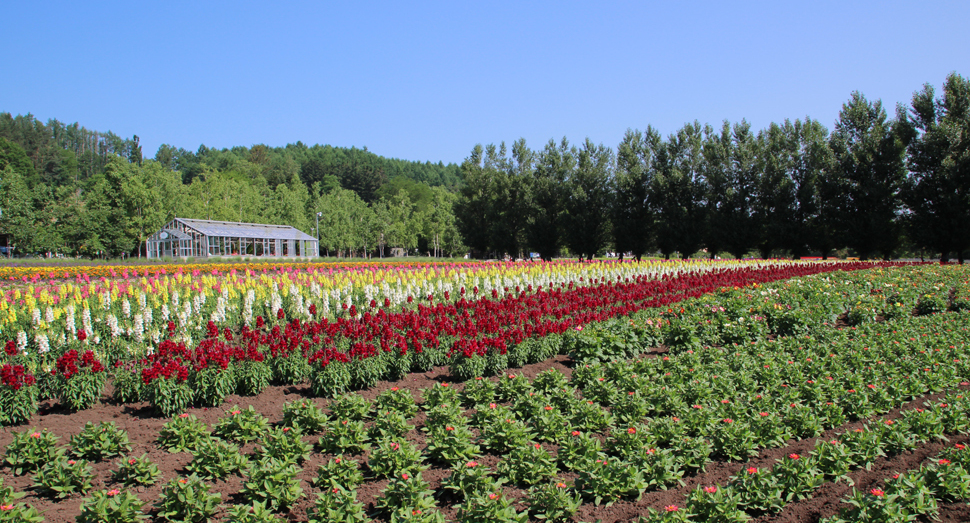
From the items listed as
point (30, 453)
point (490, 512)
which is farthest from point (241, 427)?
point (490, 512)

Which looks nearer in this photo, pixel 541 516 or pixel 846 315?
pixel 541 516

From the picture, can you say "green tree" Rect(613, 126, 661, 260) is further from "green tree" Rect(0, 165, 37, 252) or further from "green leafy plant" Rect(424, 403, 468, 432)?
"green tree" Rect(0, 165, 37, 252)

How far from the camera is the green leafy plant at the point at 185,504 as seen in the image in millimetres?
3729

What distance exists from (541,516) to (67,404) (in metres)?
5.76

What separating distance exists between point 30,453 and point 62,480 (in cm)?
64

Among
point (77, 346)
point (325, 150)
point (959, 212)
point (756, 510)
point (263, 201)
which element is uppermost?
point (325, 150)

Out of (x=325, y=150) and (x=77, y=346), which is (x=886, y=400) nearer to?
(x=77, y=346)

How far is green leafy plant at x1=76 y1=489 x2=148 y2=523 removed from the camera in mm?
3499

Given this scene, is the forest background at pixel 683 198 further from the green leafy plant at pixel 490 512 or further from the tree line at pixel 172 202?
the green leafy plant at pixel 490 512

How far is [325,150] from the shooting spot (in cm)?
15750

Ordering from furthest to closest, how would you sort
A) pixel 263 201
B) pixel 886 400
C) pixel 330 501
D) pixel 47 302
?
pixel 263 201 < pixel 47 302 < pixel 886 400 < pixel 330 501

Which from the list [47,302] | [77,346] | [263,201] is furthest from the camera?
[263,201]

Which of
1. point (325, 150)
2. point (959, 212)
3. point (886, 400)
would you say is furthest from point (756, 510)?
point (325, 150)

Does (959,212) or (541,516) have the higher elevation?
(959,212)
